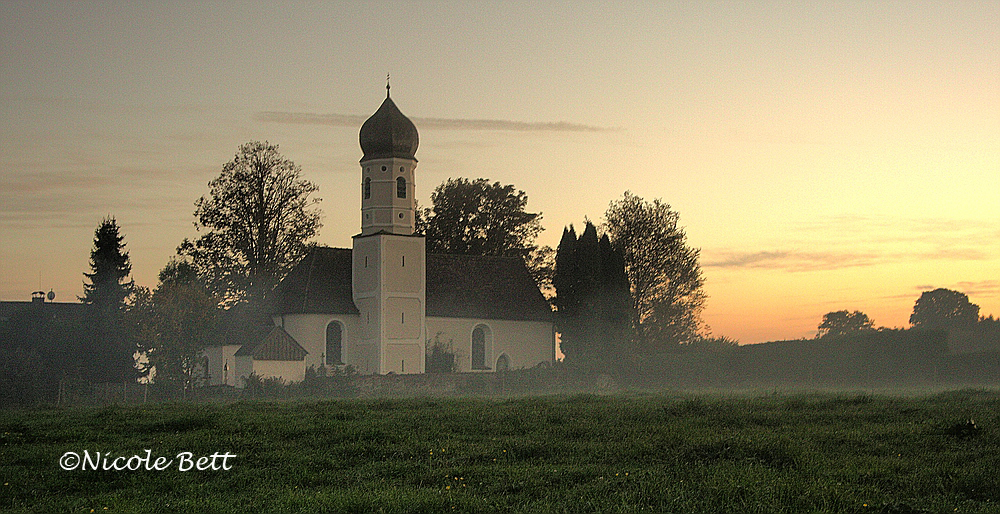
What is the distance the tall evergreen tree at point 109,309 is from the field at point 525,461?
31.5 m

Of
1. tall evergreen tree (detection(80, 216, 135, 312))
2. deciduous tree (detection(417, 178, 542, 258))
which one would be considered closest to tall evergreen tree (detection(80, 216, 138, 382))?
tall evergreen tree (detection(80, 216, 135, 312))

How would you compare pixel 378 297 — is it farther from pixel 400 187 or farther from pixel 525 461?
pixel 525 461

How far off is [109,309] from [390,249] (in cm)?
1478

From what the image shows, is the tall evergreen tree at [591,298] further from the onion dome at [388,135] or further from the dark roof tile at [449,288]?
the onion dome at [388,135]

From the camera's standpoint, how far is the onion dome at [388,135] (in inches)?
2270

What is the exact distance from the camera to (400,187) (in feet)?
190

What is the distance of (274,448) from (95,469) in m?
2.86

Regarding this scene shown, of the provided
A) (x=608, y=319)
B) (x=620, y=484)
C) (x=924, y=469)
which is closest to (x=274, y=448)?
(x=620, y=484)

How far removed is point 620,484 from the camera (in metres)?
13.0

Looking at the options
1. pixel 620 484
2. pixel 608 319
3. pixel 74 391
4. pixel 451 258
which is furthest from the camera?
pixel 451 258

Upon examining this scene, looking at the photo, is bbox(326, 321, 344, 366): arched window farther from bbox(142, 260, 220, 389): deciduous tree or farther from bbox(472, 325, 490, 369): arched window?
bbox(142, 260, 220, 389): deciduous tree

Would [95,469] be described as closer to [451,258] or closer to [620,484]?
[620,484]

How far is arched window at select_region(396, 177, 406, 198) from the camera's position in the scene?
57.8m

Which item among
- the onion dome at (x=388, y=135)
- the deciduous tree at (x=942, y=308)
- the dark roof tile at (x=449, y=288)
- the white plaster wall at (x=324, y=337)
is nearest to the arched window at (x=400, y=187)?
the onion dome at (x=388, y=135)
